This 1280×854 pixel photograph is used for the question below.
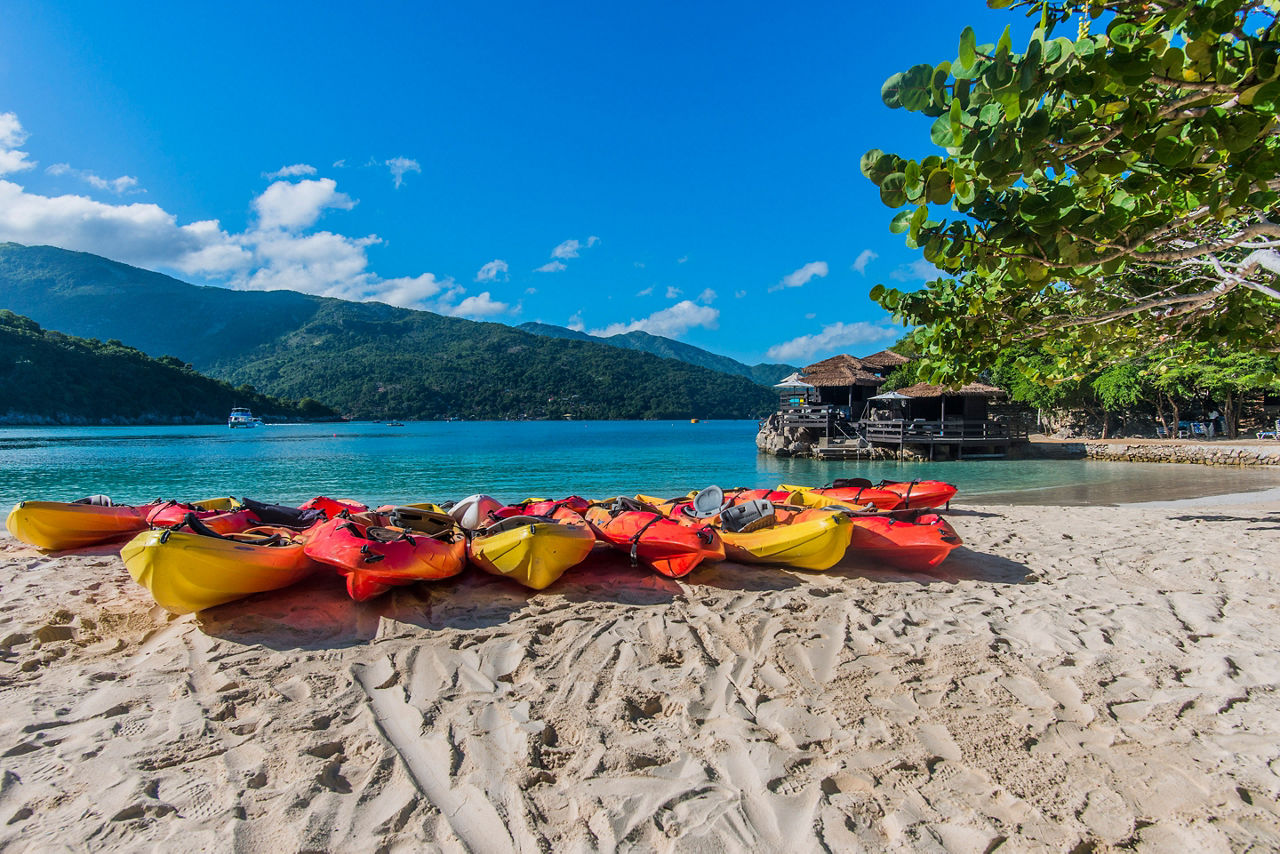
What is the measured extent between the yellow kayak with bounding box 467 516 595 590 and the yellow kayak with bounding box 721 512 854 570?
1598 mm

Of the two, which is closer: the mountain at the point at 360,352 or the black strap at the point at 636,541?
the black strap at the point at 636,541

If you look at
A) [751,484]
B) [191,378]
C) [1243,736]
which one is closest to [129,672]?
[1243,736]

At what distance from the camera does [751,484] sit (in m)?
18.9

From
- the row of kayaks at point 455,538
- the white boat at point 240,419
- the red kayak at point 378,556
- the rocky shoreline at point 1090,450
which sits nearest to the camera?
the row of kayaks at point 455,538

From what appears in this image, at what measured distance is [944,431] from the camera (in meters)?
24.9

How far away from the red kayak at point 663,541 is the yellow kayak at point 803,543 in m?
0.32

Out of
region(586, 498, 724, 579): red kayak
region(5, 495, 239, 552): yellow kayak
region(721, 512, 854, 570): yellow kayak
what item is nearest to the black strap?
region(586, 498, 724, 579): red kayak

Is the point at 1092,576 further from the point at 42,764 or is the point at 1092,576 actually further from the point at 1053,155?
the point at 42,764

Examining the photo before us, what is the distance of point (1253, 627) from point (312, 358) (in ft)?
433

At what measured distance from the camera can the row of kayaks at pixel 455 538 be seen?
4164 mm

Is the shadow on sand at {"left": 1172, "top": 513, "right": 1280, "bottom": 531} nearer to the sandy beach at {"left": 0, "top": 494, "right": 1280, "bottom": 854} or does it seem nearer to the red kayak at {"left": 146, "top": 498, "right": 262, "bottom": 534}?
the sandy beach at {"left": 0, "top": 494, "right": 1280, "bottom": 854}

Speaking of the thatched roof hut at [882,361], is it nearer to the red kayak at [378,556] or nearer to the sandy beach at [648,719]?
the sandy beach at [648,719]

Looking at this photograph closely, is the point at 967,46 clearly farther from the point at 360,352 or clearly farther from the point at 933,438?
the point at 360,352

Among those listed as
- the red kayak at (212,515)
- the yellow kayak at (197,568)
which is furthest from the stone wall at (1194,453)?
the red kayak at (212,515)
